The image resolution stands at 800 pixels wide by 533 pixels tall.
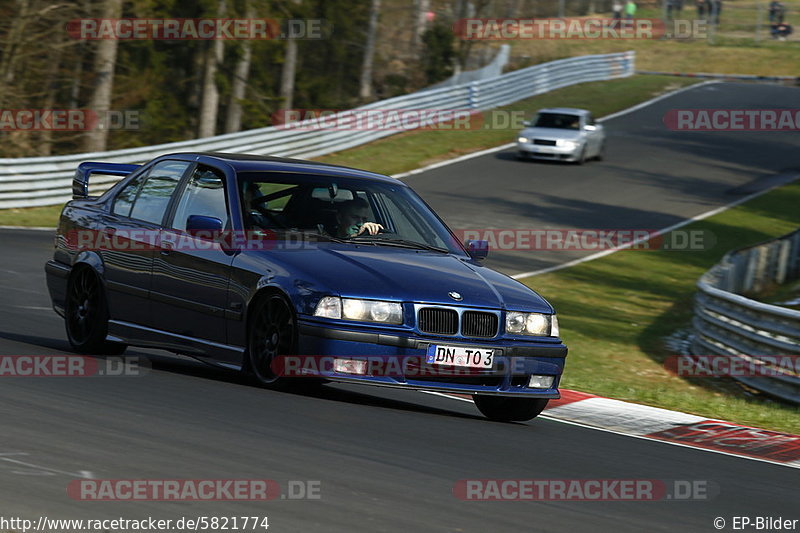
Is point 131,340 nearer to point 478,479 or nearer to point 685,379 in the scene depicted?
point 478,479

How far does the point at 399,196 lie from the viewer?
361 inches

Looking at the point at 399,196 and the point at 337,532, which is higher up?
the point at 399,196

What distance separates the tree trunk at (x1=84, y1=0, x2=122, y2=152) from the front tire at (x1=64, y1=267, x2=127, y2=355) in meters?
24.1

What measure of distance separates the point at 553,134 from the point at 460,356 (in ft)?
79.4

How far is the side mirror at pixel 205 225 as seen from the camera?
830cm

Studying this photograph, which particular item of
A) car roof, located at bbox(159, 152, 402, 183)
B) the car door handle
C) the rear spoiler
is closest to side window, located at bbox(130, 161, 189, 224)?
car roof, located at bbox(159, 152, 402, 183)

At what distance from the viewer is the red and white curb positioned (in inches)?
337

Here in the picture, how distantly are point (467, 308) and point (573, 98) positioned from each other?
1359 inches

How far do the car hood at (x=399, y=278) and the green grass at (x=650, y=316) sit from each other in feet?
10.3

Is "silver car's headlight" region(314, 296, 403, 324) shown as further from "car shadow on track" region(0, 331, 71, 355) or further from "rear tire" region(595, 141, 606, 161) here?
"rear tire" region(595, 141, 606, 161)

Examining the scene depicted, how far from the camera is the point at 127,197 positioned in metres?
9.60

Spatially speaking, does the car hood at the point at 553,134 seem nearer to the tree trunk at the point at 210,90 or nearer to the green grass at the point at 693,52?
the tree trunk at the point at 210,90

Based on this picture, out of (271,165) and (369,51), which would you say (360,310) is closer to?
(271,165)

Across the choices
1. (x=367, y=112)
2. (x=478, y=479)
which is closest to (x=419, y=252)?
(x=478, y=479)
